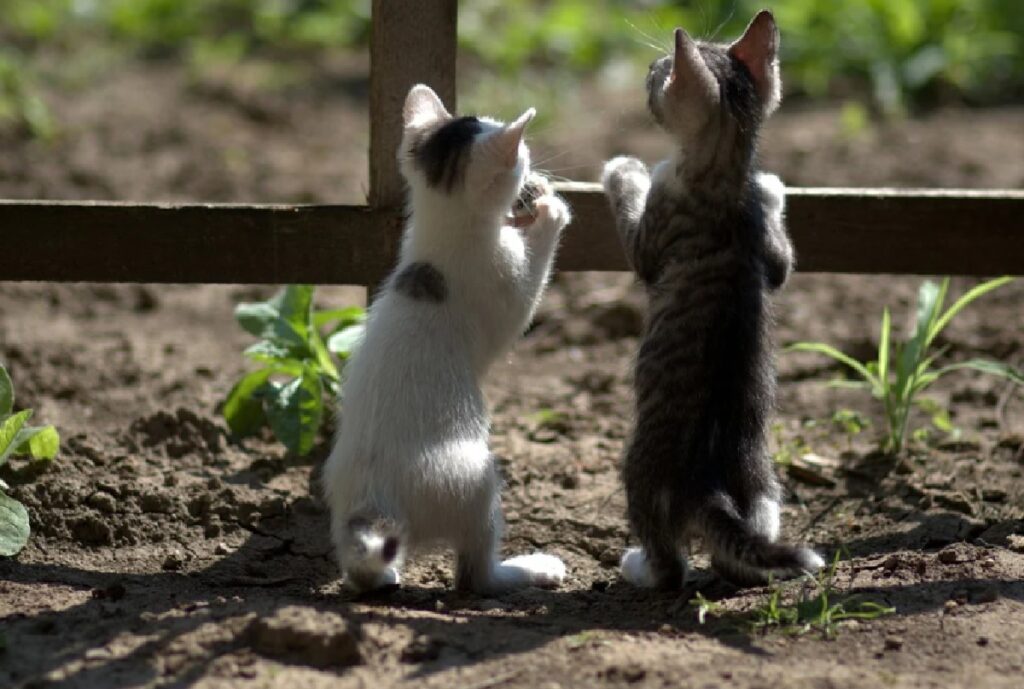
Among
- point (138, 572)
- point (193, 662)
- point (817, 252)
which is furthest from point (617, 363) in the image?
point (193, 662)

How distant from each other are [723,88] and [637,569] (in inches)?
62.4

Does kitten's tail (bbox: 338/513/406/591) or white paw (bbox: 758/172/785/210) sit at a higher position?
white paw (bbox: 758/172/785/210)

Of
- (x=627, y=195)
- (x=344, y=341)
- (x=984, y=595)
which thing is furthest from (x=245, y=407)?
(x=984, y=595)

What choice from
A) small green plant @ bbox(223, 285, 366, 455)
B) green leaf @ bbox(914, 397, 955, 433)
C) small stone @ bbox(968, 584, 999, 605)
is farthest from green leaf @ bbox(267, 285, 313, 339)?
small stone @ bbox(968, 584, 999, 605)

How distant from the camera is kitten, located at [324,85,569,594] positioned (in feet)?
13.8

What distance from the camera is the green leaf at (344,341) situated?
542 centimetres

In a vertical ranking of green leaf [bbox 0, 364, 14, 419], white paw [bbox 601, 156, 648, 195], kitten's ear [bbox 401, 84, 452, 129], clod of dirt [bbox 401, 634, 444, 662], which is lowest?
clod of dirt [bbox 401, 634, 444, 662]

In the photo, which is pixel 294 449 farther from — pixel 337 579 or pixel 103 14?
pixel 103 14

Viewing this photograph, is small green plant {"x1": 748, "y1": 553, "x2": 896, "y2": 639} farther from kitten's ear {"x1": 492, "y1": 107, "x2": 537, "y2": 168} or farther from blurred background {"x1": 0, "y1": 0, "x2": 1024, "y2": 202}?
blurred background {"x1": 0, "y1": 0, "x2": 1024, "y2": 202}

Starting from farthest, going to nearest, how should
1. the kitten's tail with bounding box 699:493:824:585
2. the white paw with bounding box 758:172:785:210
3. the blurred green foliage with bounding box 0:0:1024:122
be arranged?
1. the blurred green foliage with bounding box 0:0:1024:122
2. the white paw with bounding box 758:172:785:210
3. the kitten's tail with bounding box 699:493:824:585

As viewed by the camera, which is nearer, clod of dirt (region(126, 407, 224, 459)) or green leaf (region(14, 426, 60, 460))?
green leaf (region(14, 426, 60, 460))

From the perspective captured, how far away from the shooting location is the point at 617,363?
6793 mm

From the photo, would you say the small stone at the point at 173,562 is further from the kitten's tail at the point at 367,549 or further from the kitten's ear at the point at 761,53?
the kitten's ear at the point at 761,53

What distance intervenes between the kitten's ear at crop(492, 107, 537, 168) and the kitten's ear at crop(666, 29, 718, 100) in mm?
468
